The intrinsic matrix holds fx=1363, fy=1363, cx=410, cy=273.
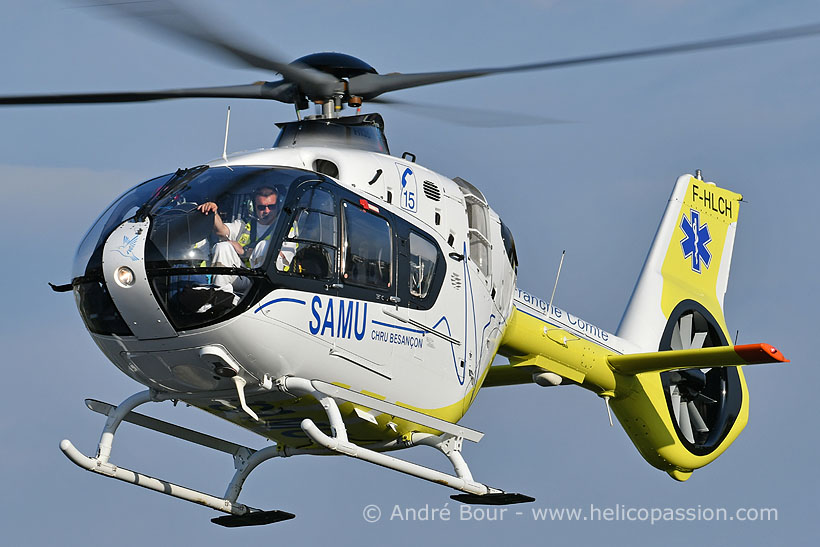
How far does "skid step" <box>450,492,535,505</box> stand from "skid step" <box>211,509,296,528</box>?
79.4 inches

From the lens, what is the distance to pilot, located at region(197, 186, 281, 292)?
12.1m

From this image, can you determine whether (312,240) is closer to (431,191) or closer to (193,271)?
(193,271)

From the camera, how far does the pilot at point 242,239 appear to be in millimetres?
12078

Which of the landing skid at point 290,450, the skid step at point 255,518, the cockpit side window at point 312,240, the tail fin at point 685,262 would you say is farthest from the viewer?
the tail fin at point 685,262

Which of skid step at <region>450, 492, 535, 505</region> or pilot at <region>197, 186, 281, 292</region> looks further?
skid step at <region>450, 492, 535, 505</region>

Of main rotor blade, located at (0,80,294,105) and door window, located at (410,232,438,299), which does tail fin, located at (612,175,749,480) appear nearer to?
door window, located at (410,232,438,299)

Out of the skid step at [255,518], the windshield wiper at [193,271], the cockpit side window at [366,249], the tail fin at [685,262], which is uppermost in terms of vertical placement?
the tail fin at [685,262]

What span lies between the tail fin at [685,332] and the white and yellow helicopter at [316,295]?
4.86 ft

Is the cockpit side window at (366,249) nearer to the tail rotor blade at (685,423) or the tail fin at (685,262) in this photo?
the tail fin at (685,262)

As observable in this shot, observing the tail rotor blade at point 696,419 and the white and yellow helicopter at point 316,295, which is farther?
the tail rotor blade at point 696,419

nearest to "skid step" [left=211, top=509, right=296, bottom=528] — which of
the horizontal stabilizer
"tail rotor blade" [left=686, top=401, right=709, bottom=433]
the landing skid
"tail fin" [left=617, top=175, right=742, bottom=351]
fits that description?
the landing skid

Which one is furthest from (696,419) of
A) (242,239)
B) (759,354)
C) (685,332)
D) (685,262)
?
→ (242,239)

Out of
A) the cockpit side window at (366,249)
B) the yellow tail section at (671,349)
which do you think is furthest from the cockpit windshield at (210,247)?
the yellow tail section at (671,349)

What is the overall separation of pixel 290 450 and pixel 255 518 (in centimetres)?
86
